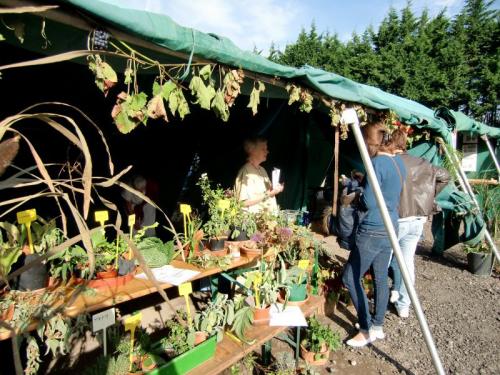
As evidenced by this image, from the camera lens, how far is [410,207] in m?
3.08

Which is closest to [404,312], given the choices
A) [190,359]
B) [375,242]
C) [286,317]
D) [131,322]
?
[375,242]

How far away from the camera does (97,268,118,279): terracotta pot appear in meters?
1.78

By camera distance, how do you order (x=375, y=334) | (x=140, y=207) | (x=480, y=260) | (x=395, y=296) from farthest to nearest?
(x=480, y=260), (x=395, y=296), (x=140, y=207), (x=375, y=334)

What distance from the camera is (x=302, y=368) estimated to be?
2.47 meters

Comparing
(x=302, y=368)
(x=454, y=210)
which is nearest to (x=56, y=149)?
(x=302, y=368)

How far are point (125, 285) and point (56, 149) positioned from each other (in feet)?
9.15

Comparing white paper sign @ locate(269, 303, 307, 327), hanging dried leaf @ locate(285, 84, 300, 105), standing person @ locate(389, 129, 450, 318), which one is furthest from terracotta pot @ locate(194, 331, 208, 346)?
standing person @ locate(389, 129, 450, 318)

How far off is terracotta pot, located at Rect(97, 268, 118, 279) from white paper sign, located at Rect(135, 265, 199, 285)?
161 millimetres

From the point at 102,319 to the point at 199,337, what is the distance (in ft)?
1.77

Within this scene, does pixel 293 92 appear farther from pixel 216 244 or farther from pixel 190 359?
pixel 190 359

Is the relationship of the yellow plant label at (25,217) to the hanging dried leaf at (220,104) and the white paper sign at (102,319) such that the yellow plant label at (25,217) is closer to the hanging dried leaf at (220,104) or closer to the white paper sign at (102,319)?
the white paper sign at (102,319)

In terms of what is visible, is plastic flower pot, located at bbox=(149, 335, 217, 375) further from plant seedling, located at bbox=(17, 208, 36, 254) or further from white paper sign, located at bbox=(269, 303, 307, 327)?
plant seedling, located at bbox=(17, 208, 36, 254)

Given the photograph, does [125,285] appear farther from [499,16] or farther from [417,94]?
[499,16]

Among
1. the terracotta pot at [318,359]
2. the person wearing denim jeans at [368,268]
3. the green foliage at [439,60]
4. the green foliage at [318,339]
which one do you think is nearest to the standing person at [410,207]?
the person wearing denim jeans at [368,268]
